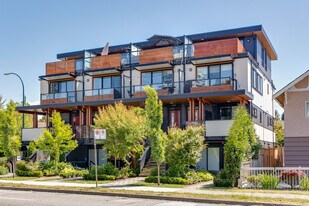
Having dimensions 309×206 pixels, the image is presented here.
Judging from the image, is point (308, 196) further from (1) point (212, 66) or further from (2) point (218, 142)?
(1) point (212, 66)

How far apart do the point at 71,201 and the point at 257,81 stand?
2202 cm

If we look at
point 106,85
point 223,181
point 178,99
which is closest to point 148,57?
point 178,99

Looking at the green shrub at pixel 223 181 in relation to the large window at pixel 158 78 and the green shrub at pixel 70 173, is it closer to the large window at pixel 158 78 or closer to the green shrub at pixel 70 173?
the green shrub at pixel 70 173

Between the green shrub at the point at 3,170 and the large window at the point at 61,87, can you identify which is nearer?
the green shrub at the point at 3,170

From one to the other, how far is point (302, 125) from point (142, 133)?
9.61 meters

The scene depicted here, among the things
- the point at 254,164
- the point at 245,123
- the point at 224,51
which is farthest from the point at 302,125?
the point at 224,51

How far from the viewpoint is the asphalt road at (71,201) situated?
52.2ft

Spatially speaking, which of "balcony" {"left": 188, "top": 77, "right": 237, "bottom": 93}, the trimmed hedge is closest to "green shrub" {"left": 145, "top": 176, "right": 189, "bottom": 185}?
the trimmed hedge

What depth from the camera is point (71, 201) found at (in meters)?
16.6

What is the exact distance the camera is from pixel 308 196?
55.5 feet

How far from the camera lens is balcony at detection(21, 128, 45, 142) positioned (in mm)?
36000

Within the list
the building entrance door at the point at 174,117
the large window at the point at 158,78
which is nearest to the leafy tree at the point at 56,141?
the building entrance door at the point at 174,117

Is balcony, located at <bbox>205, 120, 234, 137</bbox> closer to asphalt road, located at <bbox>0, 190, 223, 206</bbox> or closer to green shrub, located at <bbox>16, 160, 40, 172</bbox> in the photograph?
green shrub, located at <bbox>16, 160, 40, 172</bbox>

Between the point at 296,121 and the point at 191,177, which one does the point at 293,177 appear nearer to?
the point at 191,177
